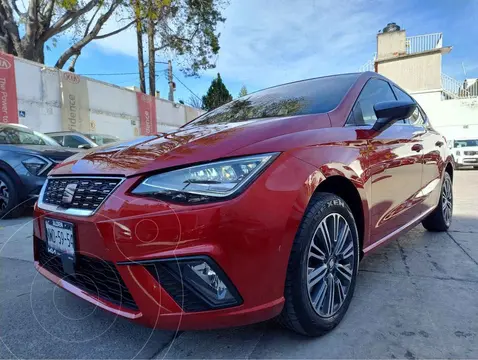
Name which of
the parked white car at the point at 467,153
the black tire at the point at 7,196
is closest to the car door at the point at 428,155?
the black tire at the point at 7,196

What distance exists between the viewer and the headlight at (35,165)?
15.1 ft

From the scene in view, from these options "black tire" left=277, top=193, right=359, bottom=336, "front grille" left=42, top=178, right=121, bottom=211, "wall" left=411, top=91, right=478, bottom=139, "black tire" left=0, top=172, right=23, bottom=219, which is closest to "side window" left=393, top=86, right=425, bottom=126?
"black tire" left=277, top=193, right=359, bottom=336

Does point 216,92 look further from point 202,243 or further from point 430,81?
point 202,243

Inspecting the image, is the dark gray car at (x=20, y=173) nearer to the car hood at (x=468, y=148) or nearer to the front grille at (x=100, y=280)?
the front grille at (x=100, y=280)

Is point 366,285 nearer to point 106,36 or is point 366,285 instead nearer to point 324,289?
point 324,289

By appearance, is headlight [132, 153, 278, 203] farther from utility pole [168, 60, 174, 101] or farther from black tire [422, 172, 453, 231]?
utility pole [168, 60, 174, 101]

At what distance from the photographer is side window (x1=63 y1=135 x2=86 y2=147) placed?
7.83 meters

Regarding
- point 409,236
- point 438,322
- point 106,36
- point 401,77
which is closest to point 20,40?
point 106,36

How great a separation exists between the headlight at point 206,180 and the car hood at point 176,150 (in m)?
0.05

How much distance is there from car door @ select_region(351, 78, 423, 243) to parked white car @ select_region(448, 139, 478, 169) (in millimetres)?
15875

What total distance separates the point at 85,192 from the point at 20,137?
15.1 feet

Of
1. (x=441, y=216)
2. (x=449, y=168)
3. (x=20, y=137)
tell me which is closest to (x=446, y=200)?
(x=441, y=216)

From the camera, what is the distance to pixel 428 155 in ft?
10.5

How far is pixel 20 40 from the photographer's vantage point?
12.8m
